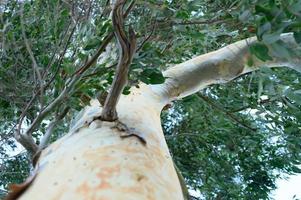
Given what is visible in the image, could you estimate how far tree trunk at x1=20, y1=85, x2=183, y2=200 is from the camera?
0.87 m

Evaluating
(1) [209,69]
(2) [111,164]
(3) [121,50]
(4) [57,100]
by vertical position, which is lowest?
(1) [209,69]

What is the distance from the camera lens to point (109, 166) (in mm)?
974

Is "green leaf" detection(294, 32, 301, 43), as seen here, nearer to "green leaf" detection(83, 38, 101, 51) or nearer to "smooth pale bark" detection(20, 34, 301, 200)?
"smooth pale bark" detection(20, 34, 301, 200)

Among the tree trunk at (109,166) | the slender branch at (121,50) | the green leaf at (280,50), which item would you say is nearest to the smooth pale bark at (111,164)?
the tree trunk at (109,166)

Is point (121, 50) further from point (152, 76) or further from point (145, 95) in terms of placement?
point (145, 95)

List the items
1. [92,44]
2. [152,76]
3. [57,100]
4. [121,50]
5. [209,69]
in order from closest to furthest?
[121,50]
[152,76]
[57,100]
[92,44]
[209,69]

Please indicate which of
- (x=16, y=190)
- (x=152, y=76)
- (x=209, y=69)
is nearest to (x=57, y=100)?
(x=152, y=76)

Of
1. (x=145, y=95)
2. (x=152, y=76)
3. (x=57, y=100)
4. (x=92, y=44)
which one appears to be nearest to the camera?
(x=152, y=76)

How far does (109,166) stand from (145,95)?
0.90m

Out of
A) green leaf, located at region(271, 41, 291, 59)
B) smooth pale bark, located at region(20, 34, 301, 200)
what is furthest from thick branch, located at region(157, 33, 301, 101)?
green leaf, located at region(271, 41, 291, 59)

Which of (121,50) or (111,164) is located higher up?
(121,50)

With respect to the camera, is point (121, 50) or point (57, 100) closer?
point (121, 50)

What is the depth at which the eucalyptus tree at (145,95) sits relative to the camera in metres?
0.97

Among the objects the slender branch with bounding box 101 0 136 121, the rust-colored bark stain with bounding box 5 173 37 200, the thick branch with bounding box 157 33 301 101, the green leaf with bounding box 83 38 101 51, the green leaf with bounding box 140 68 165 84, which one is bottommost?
the thick branch with bounding box 157 33 301 101
